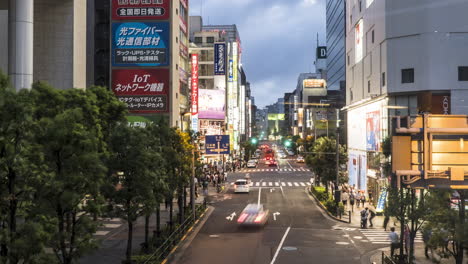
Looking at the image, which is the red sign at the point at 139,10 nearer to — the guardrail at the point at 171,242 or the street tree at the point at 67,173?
the guardrail at the point at 171,242

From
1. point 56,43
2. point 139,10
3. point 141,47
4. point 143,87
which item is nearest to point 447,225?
point 56,43

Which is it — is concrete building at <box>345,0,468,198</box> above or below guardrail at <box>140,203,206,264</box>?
above

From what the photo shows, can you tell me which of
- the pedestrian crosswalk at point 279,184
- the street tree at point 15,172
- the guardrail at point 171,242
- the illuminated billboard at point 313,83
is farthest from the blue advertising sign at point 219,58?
the street tree at point 15,172

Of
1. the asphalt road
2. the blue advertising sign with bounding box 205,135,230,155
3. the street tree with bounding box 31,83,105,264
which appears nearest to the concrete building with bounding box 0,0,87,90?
the asphalt road

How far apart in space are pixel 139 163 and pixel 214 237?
12.6 m

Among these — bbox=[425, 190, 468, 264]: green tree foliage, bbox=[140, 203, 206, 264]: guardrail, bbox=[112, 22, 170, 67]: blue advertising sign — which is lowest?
bbox=[140, 203, 206, 264]: guardrail

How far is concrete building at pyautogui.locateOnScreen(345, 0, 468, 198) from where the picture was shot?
134 ft

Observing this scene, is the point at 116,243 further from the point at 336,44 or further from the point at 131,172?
the point at 336,44

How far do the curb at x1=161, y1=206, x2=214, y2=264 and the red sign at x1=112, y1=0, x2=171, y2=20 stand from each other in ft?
69.7

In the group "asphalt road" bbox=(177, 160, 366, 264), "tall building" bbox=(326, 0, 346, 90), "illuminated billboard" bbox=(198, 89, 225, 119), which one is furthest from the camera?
"illuminated billboard" bbox=(198, 89, 225, 119)

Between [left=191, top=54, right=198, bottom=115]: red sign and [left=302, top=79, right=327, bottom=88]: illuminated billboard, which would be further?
[left=302, top=79, right=327, bottom=88]: illuminated billboard

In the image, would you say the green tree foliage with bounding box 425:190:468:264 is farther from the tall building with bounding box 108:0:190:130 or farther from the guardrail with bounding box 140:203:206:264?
the tall building with bounding box 108:0:190:130

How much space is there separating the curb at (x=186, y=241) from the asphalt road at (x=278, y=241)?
305 mm

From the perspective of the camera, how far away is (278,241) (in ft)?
104
